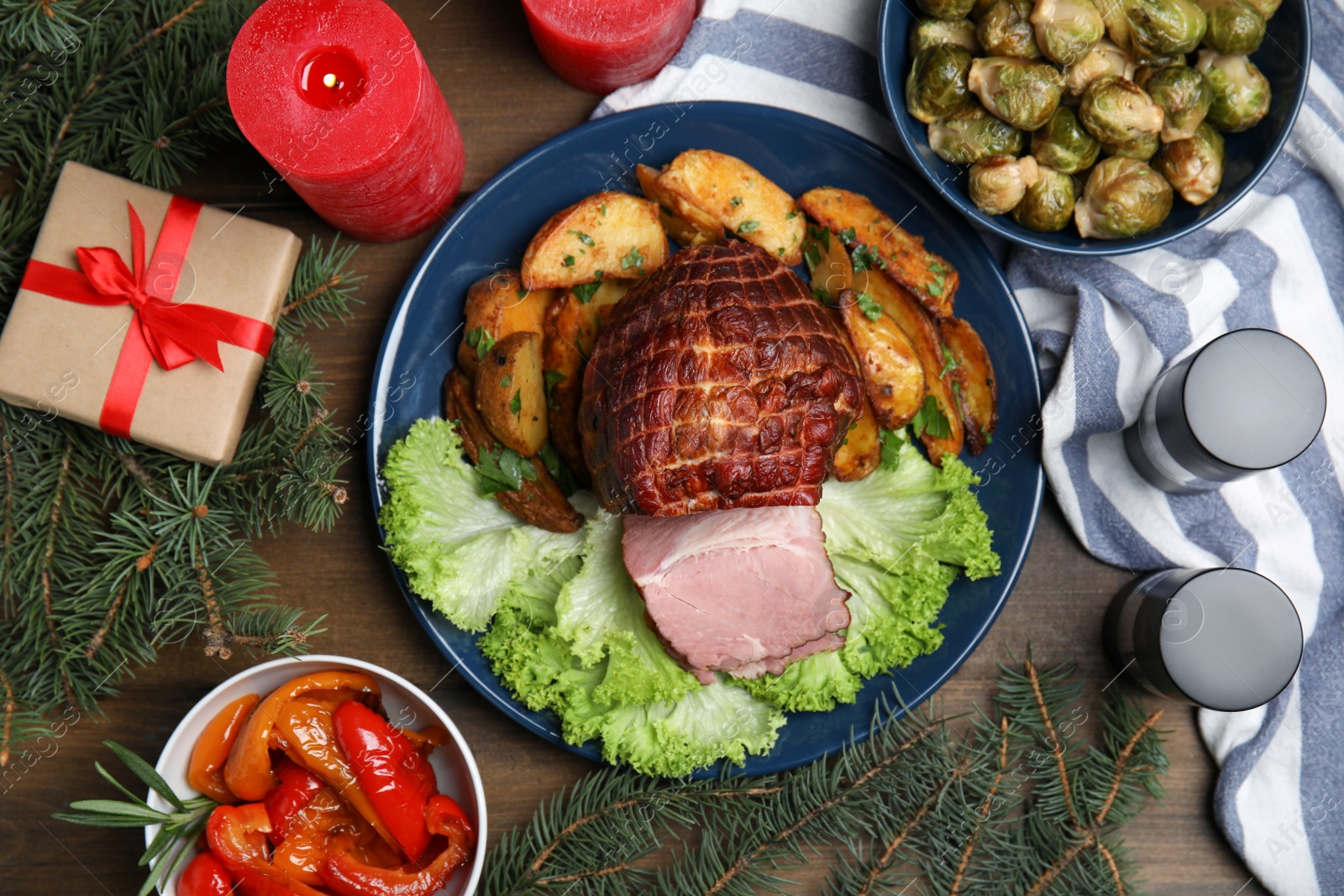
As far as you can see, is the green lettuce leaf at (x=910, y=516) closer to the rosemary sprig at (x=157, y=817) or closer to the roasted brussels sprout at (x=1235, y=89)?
the roasted brussels sprout at (x=1235, y=89)

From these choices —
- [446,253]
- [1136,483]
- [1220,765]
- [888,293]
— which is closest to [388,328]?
[446,253]

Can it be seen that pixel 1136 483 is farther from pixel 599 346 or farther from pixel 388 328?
pixel 388 328

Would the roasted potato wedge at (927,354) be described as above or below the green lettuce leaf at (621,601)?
above

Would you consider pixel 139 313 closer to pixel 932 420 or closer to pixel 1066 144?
pixel 932 420

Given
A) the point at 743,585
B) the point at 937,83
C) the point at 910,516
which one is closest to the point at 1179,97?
the point at 937,83

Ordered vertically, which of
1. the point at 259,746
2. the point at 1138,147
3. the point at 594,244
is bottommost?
the point at 259,746

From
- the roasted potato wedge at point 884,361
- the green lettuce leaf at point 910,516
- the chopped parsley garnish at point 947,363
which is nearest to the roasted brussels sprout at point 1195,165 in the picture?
the chopped parsley garnish at point 947,363
